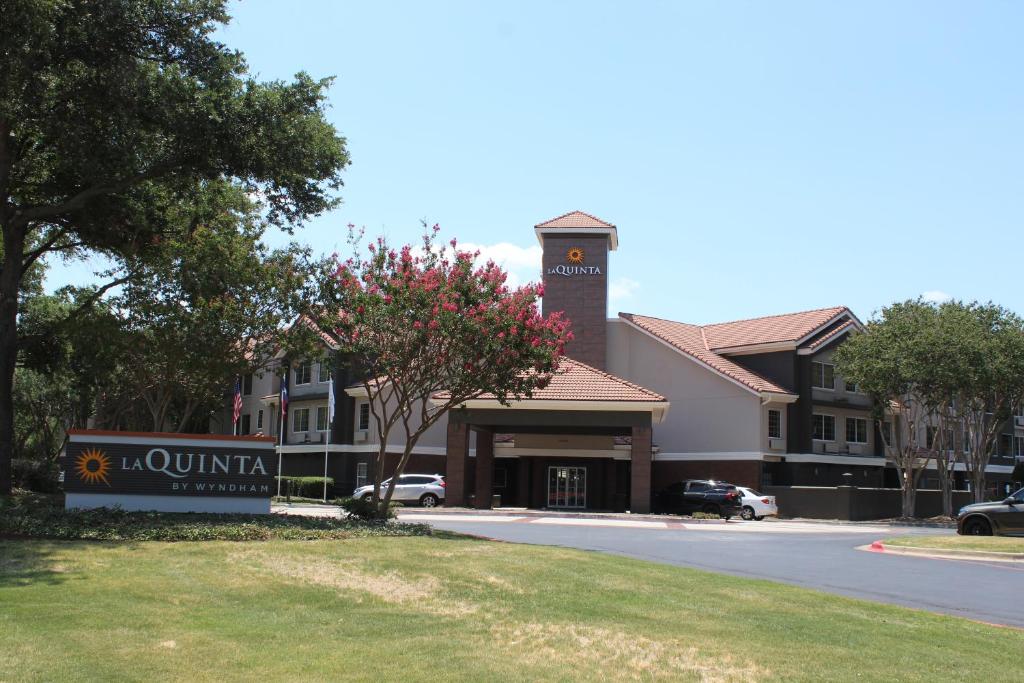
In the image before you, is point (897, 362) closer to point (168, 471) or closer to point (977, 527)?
point (977, 527)

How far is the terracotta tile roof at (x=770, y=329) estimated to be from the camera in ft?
157

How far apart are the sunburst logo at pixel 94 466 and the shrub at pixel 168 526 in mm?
741

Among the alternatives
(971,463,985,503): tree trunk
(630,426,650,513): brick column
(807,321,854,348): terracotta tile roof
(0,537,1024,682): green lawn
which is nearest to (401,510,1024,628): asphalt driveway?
(0,537,1024,682): green lawn

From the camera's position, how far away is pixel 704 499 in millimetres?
38500

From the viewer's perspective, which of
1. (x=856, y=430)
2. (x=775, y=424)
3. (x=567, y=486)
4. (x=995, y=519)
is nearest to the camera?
(x=995, y=519)

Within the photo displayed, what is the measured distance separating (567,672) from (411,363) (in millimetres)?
12785

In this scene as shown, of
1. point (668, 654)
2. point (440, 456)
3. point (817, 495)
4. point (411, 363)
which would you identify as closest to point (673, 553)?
point (411, 363)

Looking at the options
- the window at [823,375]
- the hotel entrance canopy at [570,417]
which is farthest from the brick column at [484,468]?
the window at [823,375]

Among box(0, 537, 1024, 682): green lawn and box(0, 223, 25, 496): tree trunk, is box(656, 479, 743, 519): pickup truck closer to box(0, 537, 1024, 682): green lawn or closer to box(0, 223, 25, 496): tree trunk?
box(0, 537, 1024, 682): green lawn

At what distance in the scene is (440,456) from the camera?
47562 millimetres

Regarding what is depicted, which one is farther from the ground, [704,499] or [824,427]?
[824,427]

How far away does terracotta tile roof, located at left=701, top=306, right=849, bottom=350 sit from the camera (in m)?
47.7

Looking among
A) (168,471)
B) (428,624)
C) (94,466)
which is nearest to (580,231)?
(168,471)

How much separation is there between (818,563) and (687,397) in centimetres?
2893
